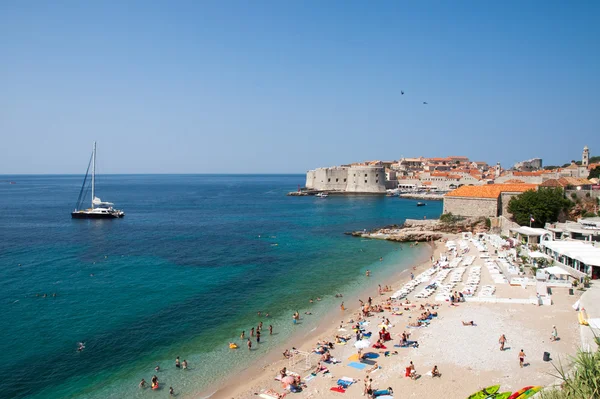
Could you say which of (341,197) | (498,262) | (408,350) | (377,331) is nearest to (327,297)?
(377,331)

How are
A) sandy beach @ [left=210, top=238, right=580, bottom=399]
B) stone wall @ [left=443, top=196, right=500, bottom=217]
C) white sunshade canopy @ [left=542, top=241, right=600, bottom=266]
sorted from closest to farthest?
sandy beach @ [left=210, top=238, right=580, bottom=399] < white sunshade canopy @ [left=542, top=241, right=600, bottom=266] < stone wall @ [left=443, top=196, right=500, bottom=217]

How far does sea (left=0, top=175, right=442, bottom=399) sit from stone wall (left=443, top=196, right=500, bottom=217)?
6788 millimetres

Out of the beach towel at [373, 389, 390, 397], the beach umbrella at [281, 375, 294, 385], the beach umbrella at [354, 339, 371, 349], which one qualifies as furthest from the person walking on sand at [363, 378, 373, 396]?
the beach umbrella at [281, 375, 294, 385]

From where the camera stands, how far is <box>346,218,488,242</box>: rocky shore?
3189 centimetres

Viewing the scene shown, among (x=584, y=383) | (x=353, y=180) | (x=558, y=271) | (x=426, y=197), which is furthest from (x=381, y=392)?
(x=353, y=180)

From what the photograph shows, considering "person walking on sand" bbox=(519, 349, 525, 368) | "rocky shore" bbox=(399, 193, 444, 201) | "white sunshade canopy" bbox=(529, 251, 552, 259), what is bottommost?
"person walking on sand" bbox=(519, 349, 525, 368)

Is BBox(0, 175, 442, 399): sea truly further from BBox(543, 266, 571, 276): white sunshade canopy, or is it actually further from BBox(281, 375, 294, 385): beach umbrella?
BBox(543, 266, 571, 276): white sunshade canopy

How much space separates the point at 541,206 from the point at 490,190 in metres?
6.68

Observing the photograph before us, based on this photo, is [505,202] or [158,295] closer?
[158,295]

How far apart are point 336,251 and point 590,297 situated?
16.1m

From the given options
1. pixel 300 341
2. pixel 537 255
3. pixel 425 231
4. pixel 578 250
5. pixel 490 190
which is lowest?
pixel 300 341

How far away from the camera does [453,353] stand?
452 inches

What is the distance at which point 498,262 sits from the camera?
2064 cm

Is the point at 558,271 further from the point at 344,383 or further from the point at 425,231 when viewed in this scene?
the point at 425,231
